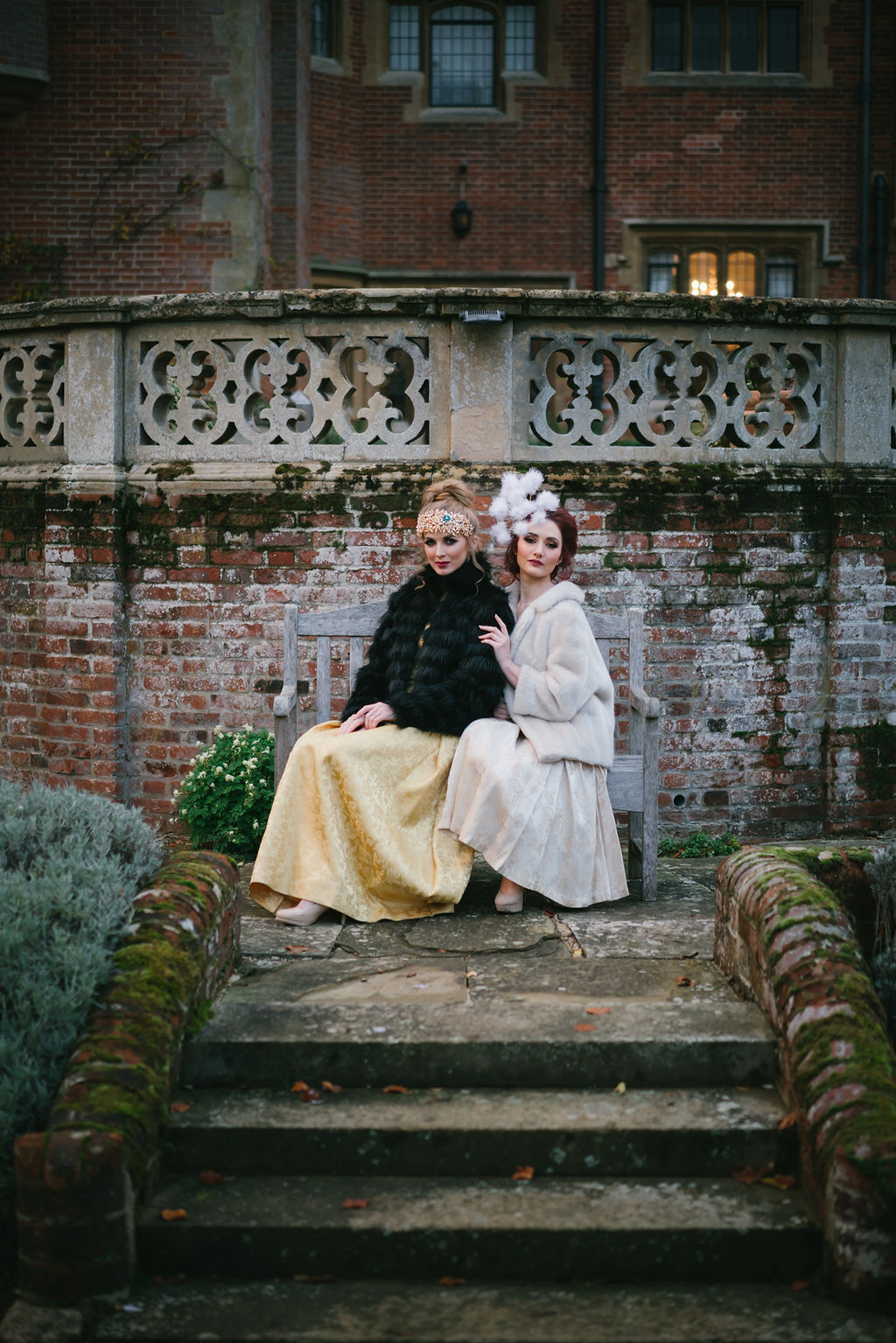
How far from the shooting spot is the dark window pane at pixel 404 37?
14.8 m

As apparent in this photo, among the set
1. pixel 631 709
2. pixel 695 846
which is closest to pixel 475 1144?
pixel 631 709

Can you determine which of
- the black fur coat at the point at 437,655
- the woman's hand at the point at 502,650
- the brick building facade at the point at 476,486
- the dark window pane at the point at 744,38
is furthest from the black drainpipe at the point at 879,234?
the woman's hand at the point at 502,650

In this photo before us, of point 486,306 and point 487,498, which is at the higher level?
point 486,306

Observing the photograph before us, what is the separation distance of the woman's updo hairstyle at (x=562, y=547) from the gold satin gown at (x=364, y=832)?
902mm

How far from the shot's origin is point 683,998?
12.8 ft

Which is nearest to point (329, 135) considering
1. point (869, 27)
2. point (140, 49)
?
point (140, 49)

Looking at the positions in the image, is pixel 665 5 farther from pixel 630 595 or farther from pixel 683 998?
pixel 683 998

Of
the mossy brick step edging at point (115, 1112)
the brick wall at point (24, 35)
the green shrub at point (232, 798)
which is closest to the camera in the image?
the mossy brick step edging at point (115, 1112)

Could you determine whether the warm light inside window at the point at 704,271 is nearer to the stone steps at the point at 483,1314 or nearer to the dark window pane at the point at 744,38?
the dark window pane at the point at 744,38

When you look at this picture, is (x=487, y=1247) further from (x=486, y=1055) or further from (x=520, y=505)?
(x=520, y=505)

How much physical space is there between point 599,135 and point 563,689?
1176 cm

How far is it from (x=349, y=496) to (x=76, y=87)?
823cm

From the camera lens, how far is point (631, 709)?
17.9 feet

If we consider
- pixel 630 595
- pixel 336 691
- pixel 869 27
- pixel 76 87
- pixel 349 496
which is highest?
pixel 869 27
